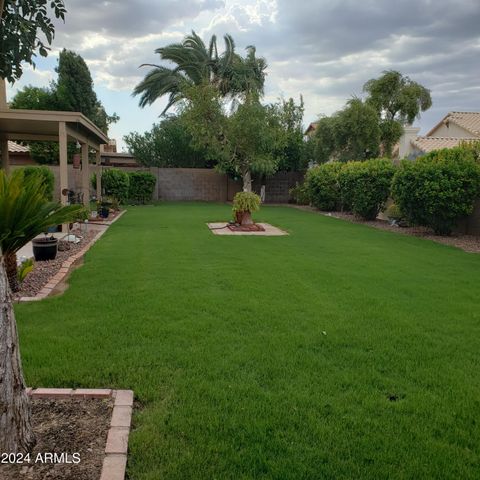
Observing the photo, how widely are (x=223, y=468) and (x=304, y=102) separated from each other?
72.0 ft

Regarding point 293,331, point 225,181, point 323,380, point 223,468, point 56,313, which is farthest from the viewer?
point 225,181

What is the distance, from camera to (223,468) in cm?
237

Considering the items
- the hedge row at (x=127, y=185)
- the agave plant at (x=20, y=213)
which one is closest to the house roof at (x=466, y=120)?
the hedge row at (x=127, y=185)

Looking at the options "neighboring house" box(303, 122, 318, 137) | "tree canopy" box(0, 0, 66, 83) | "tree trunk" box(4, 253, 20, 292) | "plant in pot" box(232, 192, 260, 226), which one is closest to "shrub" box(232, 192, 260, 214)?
"plant in pot" box(232, 192, 260, 226)

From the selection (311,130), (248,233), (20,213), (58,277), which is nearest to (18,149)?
(248,233)

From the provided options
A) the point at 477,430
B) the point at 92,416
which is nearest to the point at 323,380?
the point at 477,430

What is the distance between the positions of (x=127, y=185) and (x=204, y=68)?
447 inches

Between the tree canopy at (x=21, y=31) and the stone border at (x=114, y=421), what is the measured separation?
7.30 feet

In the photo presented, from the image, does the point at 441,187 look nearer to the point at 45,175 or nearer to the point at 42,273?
the point at 42,273

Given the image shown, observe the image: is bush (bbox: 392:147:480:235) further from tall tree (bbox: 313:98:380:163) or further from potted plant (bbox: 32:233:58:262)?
tall tree (bbox: 313:98:380:163)

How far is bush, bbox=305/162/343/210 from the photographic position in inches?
755

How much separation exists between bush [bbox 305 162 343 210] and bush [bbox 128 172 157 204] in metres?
7.68

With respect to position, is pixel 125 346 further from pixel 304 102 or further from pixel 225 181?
pixel 225 181

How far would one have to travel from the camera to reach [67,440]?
2562mm
